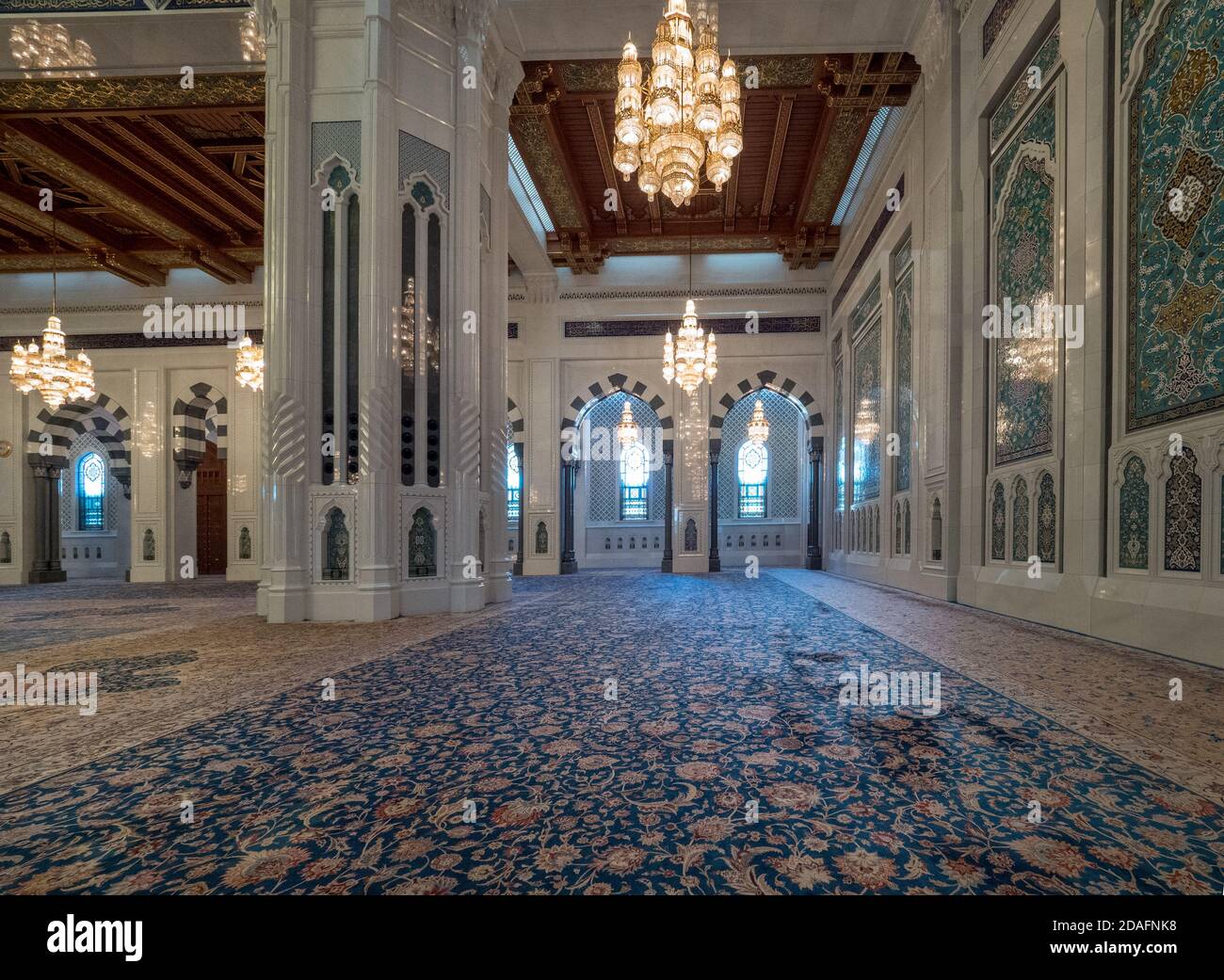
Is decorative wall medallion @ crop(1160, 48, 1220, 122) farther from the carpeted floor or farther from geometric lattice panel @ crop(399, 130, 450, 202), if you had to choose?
geometric lattice panel @ crop(399, 130, 450, 202)

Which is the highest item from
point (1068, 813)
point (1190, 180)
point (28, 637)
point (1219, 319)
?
point (1190, 180)

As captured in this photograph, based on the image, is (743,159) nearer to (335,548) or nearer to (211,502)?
(335,548)

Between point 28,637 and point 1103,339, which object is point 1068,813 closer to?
point 1103,339

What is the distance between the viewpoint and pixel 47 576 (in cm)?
1015

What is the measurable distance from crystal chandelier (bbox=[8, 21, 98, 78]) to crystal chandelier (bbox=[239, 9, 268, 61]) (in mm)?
1381

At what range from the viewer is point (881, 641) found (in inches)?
138

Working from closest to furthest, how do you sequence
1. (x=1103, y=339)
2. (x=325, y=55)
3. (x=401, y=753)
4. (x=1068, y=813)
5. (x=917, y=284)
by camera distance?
(x=1068, y=813) → (x=401, y=753) → (x=1103, y=339) → (x=325, y=55) → (x=917, y=284)

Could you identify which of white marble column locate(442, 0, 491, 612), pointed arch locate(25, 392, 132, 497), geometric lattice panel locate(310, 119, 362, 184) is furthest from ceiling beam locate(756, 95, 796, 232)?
pointed arch locate(25, 392, 132, 497)

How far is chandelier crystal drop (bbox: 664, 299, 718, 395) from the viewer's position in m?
7.93

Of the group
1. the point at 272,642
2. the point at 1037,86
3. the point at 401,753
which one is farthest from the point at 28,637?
the point at 1037,86

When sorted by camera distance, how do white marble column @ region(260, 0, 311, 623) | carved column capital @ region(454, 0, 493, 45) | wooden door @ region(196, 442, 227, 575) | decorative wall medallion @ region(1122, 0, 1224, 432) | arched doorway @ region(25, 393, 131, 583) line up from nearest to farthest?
1. decorative wall medallion @ region(1122, 0, 1224, 432)
2. white marble column @ region(260, 0, 311, 623)
3. carved column capital @ region(454, 0, 493, 45)
4. arched doorway @ region(25, 393, 131, 583)
5. wooden door @ region(196, 442, 227, 575)

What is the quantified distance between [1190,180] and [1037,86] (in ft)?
5.74

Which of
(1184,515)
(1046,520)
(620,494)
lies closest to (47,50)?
(1046,520)

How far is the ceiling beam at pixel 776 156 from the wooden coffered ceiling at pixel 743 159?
0.02 metres
